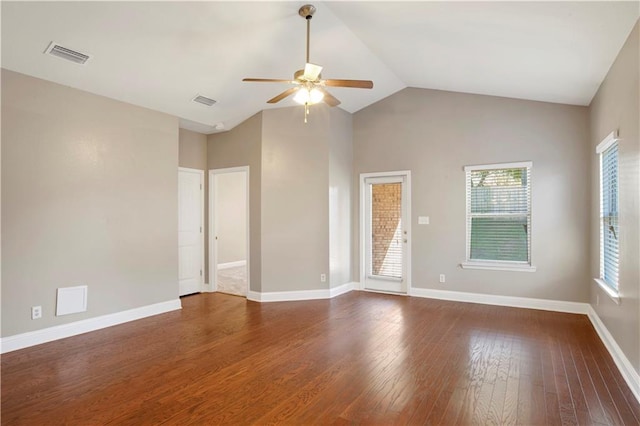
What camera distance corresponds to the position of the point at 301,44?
4.02 m

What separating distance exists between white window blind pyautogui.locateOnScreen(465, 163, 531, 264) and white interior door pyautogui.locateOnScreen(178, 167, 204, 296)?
4620mm

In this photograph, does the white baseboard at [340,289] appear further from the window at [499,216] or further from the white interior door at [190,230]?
the white interior door at [190,230]

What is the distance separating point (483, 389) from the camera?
2684 millimetres

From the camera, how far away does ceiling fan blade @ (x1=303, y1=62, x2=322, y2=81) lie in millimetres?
2969

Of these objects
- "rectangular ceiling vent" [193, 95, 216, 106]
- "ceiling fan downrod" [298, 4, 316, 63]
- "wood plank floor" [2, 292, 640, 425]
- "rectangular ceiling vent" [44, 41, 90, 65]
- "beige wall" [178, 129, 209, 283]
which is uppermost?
"ceiling fan downrod" [298, 4, 316, 63]

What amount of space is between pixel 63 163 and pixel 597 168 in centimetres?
622

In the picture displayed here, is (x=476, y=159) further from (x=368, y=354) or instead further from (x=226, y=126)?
(x=226, y=126)

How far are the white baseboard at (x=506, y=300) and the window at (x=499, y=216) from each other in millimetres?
452

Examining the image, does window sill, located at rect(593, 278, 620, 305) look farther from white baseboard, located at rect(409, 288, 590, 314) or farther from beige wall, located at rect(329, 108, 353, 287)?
beige wall, located at rect(329, 108, 353, 287)

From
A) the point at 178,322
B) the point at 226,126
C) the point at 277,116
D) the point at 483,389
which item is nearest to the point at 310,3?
the point at 277,116

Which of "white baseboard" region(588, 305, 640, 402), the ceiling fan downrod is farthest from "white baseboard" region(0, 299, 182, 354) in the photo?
"white baseboard" region(588, 305, 640, 402)

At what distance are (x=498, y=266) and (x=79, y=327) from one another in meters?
5.60

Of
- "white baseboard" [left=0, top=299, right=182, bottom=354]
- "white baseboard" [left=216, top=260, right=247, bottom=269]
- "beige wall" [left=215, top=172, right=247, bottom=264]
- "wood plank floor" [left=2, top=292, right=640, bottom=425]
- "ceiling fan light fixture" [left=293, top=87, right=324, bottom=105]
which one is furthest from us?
"beige wall" [left=215, top=172, right=247, bottom=264]

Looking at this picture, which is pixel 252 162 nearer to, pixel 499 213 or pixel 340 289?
pixel 340 289
